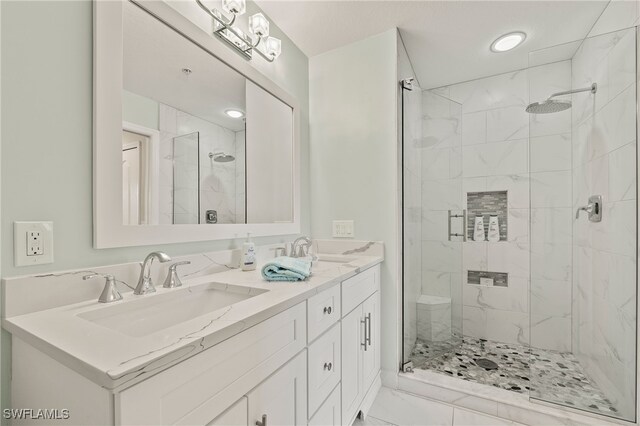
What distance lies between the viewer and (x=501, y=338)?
8.22ft

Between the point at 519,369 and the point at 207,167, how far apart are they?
2431 mm

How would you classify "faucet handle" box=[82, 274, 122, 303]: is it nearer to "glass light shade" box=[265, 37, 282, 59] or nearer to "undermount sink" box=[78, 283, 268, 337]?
"undermount sink" box=[78, 283, 268, 337]

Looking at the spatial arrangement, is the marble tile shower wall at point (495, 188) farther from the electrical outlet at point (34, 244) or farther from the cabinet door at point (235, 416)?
the electrical outlet at point (34, 244)

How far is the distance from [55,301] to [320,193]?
1.57 metres

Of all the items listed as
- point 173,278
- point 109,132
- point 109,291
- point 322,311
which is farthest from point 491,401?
point 109,132

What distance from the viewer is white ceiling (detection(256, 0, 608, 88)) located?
5.54 feet

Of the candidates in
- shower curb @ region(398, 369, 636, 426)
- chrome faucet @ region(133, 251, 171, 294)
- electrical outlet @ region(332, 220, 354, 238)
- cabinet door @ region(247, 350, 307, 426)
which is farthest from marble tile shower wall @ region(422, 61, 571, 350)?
chrome faucet @ region(133, 251, 171, 294)

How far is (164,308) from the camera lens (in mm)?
965

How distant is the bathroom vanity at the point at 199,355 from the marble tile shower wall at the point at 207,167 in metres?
0.31

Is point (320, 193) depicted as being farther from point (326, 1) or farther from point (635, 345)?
point (635, 345)

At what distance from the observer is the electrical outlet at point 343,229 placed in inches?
78.8

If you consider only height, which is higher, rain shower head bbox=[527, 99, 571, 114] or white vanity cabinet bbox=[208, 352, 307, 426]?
rain shower head bbox=[527, 99, 571, 114]

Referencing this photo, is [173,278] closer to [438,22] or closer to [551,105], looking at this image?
[438,22]

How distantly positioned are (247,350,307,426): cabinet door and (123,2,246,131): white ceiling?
1.07 meters
